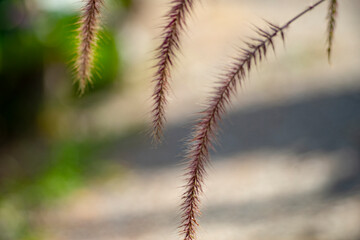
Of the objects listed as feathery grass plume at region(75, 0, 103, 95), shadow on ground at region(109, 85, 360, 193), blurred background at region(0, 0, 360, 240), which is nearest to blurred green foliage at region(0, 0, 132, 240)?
blurred background at region(0, 0, 360, 240)

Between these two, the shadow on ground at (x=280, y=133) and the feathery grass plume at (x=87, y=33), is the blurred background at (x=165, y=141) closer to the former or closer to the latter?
the shadow on ground at (x=280, y=133)

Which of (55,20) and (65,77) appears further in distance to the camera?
(65,77)

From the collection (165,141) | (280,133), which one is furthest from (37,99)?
(280,133)

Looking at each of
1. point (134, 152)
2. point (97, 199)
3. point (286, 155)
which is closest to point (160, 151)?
point (134, 152)

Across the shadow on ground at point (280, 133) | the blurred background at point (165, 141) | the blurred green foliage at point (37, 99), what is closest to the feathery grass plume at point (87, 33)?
the blurred background at point (165, 141)

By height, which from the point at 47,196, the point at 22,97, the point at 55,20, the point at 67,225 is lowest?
the point at 67,225

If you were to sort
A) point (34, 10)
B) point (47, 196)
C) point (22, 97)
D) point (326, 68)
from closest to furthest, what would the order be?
1. point (47, 196)
2. point (34, 10)
3. point (22, 97)
4. point (326, 68)

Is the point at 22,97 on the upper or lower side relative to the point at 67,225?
upper

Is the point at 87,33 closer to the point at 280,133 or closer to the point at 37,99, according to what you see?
the point at 280,133

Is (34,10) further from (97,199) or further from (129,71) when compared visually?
(97,199)
